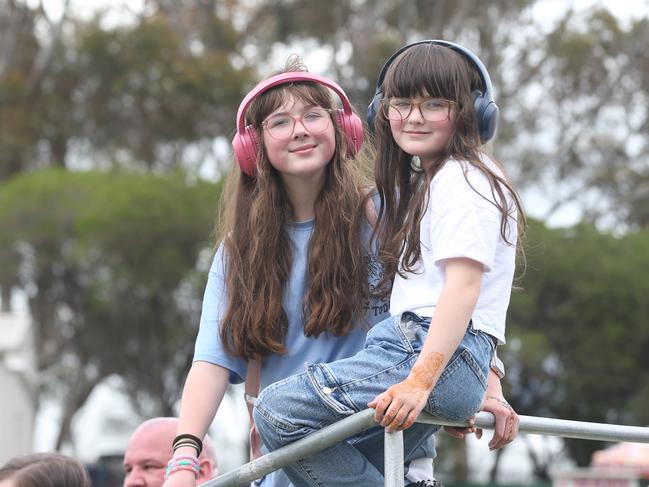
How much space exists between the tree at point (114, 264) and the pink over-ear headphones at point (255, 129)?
19.0m

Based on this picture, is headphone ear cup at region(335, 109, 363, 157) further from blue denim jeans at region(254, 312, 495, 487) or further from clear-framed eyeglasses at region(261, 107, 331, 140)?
blue denim jeans at region(254, 312, 495, 487)

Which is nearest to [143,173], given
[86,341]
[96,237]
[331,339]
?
[96,237]

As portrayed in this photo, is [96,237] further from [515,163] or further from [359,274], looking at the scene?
[359,274]

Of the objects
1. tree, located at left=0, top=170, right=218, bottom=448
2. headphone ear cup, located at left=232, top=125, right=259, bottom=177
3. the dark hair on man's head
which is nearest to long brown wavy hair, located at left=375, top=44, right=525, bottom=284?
headphone ear cup, located at left=232, top=125, right=259, bottom=177

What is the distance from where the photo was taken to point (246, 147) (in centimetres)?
284

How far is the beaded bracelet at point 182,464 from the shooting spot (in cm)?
253

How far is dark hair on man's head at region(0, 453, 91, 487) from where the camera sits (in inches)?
122

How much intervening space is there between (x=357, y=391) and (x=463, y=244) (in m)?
0.35

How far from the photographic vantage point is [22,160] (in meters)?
24.8

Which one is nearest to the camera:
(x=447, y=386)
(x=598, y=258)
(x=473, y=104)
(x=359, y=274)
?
(x=447, y=386)

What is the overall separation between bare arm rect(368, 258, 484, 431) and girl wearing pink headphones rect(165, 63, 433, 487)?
412 millimetres

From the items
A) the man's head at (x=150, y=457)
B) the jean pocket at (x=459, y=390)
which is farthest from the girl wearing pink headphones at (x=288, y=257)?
the man's head at (x=150, y=457)

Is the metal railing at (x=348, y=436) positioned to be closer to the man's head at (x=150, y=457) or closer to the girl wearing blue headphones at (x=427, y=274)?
the girl wearing blue headphones at (x=427, y=274)

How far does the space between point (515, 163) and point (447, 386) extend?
74.6ft
